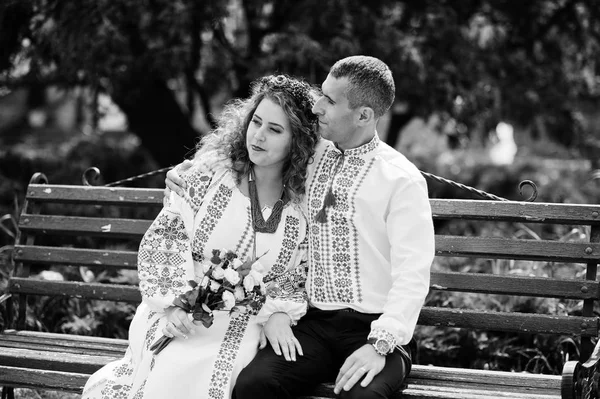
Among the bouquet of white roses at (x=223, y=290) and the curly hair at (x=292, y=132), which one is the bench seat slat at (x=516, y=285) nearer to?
the curly hair at (x=292, y=132)

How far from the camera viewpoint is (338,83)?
3422 mm

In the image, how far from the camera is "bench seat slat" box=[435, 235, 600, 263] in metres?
3.75

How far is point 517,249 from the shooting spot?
3.84 meters

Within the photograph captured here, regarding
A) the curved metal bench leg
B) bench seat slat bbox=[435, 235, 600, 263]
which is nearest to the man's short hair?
bench seat slat bbox=[435, 235, 600, 263]

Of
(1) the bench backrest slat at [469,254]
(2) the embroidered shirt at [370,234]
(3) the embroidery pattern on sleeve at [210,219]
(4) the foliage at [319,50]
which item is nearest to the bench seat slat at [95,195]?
(1) the bench backrest slat at [469,254]

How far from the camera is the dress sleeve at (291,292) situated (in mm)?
3443

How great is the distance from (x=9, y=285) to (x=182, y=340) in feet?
4.86

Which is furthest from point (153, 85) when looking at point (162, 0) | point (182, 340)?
point (182, 340)

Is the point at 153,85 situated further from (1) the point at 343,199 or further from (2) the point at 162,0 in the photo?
(1) the point at 343,199

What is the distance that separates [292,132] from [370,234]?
1.88 ft

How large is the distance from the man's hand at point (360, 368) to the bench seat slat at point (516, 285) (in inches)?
33.9

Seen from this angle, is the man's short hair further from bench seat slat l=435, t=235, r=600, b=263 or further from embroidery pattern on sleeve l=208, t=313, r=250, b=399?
embroidery pattern on sleeve l=208, t=313, r=250, b=399

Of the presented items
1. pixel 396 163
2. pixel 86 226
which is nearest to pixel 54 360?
pixel 86 226

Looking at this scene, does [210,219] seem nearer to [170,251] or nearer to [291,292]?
[170,251]
